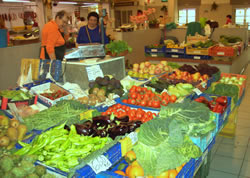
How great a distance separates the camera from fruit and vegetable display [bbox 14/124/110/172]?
5.65 feet

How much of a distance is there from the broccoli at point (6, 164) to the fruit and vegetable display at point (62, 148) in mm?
181

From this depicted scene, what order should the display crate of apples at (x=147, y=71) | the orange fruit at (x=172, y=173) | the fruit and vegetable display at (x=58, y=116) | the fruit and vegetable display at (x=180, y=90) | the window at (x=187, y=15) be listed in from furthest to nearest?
→ 1. the window at (x=187, y=15)
2. the display crate of apples at (x=147, y=71)
3. the fruit and vegetable display at (x=180, y=90)
4. the fruit and vegetable display at (x=58, y=116)
5. the orange fruit at (x=172, y=173)

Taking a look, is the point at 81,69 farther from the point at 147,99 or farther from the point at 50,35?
the point at 50,35

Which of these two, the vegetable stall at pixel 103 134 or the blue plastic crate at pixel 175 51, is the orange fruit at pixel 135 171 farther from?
the blue plastic crate at pixel 175 51

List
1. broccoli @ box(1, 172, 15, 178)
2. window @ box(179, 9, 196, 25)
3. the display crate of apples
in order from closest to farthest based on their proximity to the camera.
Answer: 1. broccoli @ box(1, 172, 15, 178)
2. the display crate of apples
3. window @ box(179, 9, 196, 25)

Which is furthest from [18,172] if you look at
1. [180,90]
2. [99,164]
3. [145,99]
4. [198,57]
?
[198,57]

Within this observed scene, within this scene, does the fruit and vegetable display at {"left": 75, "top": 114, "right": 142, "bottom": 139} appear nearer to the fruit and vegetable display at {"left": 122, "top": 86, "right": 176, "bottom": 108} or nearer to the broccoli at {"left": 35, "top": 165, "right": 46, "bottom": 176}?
the broccoli at {"left": 35, "top": 165, "right": 46, "bottom": 176}

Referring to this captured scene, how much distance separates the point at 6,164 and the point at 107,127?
899 mm

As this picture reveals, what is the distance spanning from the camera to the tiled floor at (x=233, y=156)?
3242 mm

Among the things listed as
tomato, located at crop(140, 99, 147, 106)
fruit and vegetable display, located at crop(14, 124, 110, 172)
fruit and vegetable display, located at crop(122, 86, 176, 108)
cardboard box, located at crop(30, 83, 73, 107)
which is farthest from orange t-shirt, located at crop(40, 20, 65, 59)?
fruit and vegetable display, located at crop(14, 124, 110, 172)

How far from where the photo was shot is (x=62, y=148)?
1814mm

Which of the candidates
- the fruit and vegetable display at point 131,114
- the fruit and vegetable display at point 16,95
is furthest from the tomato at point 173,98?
the fruit and vegetable display at point 16,95

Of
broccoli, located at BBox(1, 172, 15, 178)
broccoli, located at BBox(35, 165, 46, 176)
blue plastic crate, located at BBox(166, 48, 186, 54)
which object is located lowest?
broccoli, located at BBox(35, 165, 46, 176)

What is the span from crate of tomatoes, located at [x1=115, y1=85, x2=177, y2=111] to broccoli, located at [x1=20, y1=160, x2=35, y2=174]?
1.64m
